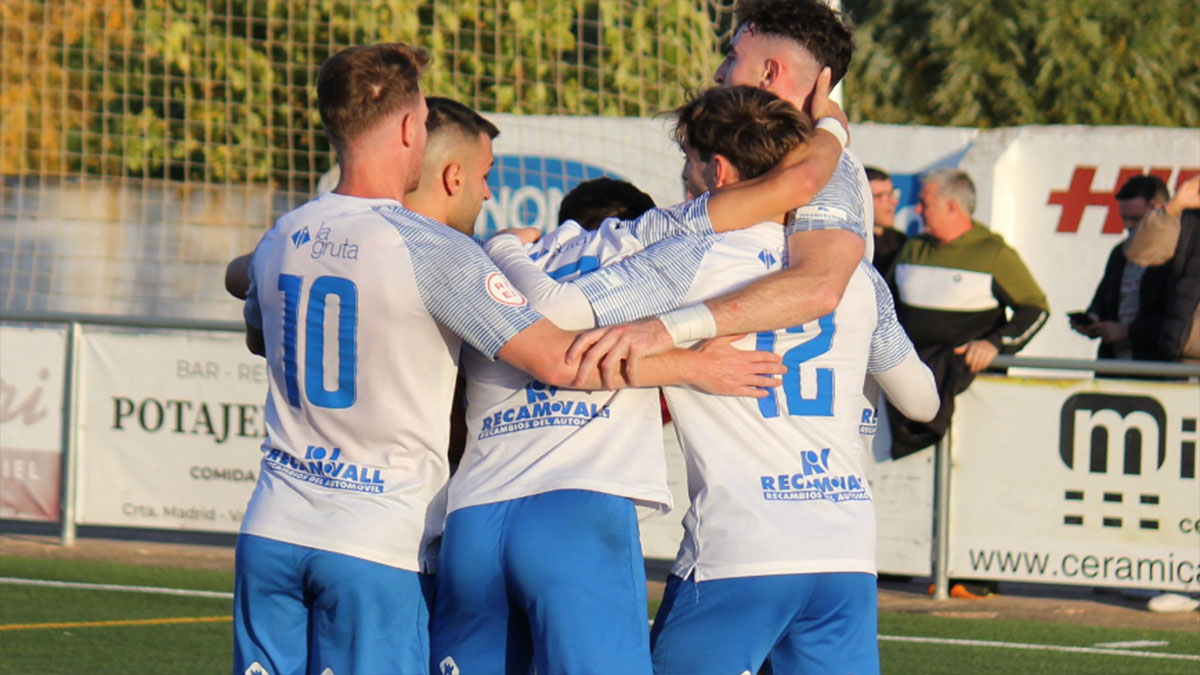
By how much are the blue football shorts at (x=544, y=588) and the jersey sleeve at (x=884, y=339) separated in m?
0.82

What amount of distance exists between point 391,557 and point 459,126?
1.10m

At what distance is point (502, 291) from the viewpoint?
372cm

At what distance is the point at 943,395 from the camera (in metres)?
9.09

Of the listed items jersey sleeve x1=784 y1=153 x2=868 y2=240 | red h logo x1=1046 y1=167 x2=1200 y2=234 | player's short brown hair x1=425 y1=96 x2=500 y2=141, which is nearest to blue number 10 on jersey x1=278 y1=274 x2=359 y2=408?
player's short brown hair x1=425 y1=96 x2=500 y2=141

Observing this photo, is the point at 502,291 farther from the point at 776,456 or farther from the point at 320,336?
the point at 776,456

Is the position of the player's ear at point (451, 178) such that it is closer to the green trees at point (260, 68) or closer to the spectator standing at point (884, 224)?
the spectator standing at point (884, 224)

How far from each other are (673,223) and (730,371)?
1.28 ft

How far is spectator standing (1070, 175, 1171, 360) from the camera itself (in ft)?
31.0

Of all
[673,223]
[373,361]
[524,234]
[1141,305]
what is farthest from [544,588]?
[1141,305]

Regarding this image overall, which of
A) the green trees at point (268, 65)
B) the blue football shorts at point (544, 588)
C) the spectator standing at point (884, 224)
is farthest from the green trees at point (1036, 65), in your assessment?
the blue football shorts at point (544, 588)

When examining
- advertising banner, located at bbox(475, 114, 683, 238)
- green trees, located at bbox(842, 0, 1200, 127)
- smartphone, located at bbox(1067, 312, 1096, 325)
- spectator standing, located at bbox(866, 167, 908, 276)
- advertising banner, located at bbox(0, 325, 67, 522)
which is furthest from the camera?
green trees, located at bbox(842, 0, 1200, 127)

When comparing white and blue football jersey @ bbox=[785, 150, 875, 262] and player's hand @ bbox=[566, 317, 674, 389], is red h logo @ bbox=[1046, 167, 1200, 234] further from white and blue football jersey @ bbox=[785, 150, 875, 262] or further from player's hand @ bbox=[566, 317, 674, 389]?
player's hand @ bbox=[566, 317, 674, 389]

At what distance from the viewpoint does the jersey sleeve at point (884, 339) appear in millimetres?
4148

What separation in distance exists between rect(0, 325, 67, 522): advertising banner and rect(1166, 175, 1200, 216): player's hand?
6.31 m
